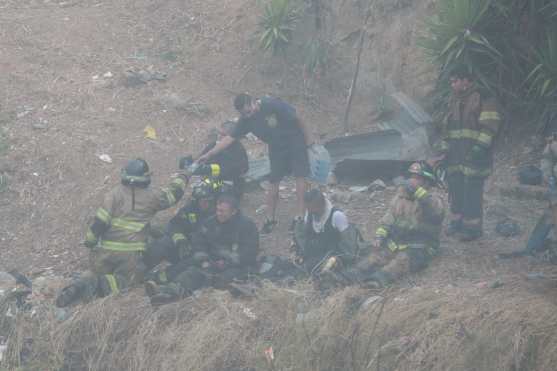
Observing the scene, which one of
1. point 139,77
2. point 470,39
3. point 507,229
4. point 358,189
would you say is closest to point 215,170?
point 358,189

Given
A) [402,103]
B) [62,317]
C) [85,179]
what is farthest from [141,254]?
[402,103]

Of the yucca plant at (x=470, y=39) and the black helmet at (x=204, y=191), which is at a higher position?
the yucca plant at (x=470, y=39)

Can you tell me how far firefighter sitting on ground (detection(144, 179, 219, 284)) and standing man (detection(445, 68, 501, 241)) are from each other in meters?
2.57

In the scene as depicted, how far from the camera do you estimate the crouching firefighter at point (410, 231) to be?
6047 mm

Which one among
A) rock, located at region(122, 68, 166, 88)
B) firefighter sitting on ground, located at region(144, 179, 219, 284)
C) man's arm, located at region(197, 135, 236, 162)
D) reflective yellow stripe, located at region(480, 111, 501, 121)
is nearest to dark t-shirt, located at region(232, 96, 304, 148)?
man's arm, located at region(197, 135, 236, 162)

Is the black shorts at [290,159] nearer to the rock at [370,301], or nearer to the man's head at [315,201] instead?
the man's head at [315,201]

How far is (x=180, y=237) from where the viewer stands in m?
6.38

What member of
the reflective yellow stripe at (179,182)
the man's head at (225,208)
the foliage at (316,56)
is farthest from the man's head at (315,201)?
the foliage at (316,56)

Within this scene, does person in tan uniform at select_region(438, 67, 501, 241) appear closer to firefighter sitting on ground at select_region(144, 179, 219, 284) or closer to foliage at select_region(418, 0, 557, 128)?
foliage at select_region(418, 0, 557, 128)

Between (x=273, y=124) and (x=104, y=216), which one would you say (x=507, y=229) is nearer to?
(x=273, y=124)

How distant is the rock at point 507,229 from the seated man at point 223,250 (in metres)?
2.62

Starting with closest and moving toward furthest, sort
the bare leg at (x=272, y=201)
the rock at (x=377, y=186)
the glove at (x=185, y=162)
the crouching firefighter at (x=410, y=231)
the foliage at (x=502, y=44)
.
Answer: the crouching firefighter at (x=410, y=231) → the glove at (x=185, y=162) → the bare leg at (x=272, y=201) → the foliage at (x=502, y=44) → the rock at (x=377, y=186)

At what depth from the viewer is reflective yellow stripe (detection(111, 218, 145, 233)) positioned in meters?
5.98

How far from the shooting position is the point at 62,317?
5.42 metres
